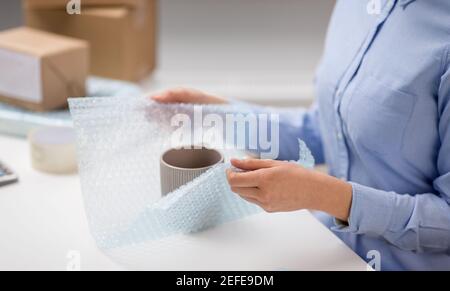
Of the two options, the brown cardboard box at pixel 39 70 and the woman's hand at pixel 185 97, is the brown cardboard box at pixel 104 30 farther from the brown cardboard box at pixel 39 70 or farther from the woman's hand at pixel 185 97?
the woman's hand at pixel 185 97

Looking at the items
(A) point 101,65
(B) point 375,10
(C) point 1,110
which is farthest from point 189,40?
(B) point 375,10

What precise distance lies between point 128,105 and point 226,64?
116 cm

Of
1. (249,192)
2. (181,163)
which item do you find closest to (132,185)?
(181,163)

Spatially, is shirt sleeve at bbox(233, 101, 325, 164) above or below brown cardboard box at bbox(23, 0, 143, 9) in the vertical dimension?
below

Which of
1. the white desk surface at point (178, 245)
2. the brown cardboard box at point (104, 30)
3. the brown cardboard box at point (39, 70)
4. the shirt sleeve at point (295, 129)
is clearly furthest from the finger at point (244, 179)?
the brown cardboard box at point (104, 30)

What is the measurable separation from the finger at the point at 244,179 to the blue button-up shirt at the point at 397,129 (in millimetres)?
160

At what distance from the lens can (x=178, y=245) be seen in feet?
2.61

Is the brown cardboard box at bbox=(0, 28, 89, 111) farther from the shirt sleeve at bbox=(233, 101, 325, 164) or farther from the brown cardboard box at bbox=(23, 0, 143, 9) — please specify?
the shirt sleeve at bbox=(233, 101, 325, 164)

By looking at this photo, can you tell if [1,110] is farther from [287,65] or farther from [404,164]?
[287,65]

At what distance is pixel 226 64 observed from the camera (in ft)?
6.56

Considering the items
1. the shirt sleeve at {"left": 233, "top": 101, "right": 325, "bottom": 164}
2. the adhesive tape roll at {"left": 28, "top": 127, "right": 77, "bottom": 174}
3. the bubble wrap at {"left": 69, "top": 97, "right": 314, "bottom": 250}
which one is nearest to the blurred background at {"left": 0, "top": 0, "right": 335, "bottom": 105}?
the shirt sleeve at {"left": 233, "top": 101, "right": 325, "bottom": 164}

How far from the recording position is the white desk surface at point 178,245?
0.75 meters

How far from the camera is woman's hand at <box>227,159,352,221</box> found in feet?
2.42

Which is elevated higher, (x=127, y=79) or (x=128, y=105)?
(x=128, y=105)
